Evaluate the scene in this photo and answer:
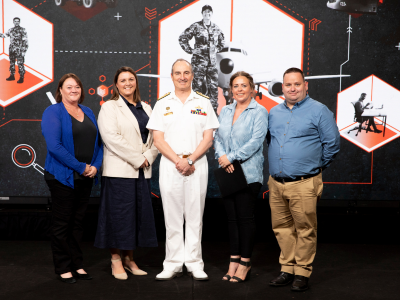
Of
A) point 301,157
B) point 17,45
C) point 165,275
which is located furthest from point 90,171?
point 17,45

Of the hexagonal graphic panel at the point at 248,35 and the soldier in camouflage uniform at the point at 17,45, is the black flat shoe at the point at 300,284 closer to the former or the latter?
the hexagonal graphic panel at the point at 248,35

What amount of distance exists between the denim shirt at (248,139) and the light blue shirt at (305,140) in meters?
0.14

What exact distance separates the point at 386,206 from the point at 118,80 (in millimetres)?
3325

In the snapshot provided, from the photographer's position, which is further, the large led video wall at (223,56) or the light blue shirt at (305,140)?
the large led video wall at (223,56)

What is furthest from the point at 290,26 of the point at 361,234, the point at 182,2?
the point at 361,234

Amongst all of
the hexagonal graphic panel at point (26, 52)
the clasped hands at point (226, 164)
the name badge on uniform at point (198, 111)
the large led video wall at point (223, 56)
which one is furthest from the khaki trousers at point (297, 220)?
the hexagonal graphic panel at point (26, 52)

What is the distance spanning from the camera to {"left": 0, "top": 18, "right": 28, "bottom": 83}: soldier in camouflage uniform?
4.10 meters

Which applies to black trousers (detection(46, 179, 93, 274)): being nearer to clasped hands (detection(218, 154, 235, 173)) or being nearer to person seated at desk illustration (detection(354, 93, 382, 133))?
clasped hands (detection(218, 154, 235, 173))

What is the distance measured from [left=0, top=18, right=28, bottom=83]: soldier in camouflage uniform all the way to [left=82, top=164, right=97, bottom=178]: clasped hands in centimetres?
208

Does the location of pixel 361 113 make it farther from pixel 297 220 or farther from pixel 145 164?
pixel 145 164

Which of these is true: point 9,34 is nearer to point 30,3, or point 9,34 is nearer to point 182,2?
point 30,3

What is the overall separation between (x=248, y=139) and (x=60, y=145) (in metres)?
1.41

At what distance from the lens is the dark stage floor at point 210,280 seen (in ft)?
8.46

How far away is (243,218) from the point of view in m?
2.77
